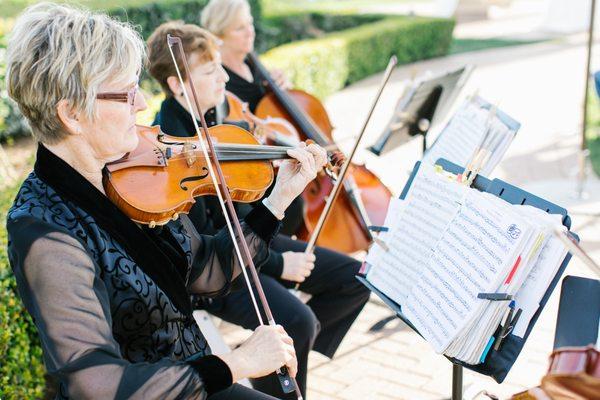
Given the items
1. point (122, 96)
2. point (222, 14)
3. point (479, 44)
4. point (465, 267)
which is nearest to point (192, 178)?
point (122, 96)

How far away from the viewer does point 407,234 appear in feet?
7.26

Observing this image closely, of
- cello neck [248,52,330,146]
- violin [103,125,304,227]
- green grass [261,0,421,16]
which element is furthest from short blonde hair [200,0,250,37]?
green grass [261,0,421,16]

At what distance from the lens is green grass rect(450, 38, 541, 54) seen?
1305cm

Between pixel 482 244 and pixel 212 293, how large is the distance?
98 centimetres

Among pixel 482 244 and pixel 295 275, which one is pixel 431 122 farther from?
pixel 482 244

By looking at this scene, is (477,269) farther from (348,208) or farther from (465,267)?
(348,208)

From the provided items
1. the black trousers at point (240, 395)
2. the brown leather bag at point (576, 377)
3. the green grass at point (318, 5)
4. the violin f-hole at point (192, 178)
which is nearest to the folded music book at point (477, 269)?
the brown leather bag at point (576, 377)

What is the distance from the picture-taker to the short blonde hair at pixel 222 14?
4039 millimetres

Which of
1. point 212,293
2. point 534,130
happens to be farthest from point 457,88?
point 534,130

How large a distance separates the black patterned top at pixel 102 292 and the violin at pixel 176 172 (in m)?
0.07

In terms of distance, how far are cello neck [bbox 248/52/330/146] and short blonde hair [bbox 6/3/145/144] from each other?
1.98m

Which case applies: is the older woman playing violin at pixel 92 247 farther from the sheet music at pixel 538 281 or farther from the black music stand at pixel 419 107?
the black music stand at pixel 419 107

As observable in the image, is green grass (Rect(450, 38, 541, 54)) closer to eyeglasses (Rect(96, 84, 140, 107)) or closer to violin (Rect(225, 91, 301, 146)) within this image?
violin (Rect(225, 91, 301, 146))

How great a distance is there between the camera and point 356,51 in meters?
9.91
